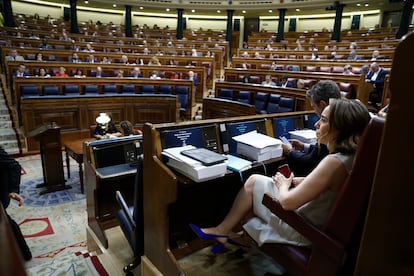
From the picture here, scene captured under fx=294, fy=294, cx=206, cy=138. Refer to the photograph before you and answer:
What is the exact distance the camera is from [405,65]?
762mm

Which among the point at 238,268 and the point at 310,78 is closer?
the point at 238,268

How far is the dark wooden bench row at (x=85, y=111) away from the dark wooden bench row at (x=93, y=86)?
81 millimetres

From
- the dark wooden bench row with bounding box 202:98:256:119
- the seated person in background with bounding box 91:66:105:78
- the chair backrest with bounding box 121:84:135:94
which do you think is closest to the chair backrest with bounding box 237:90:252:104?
the dark wooden bench row with bounding box 202:98:256:119

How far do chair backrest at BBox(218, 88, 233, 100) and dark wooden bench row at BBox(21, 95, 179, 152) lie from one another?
0.96m

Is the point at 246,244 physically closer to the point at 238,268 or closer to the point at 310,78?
the point at 238,268

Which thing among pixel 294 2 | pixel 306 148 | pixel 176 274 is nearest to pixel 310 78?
pixel 306 148

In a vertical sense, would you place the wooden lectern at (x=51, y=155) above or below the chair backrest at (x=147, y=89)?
below

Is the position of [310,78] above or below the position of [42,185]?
above

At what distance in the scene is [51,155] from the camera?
139 inches

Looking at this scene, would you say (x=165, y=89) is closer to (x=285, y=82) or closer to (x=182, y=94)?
(x=182, y=94)

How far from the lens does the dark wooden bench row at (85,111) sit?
15.6 feet

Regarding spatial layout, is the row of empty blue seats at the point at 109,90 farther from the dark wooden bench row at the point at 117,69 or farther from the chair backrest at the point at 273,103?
the chair backrest at the point at 273,103

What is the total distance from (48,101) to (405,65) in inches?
202

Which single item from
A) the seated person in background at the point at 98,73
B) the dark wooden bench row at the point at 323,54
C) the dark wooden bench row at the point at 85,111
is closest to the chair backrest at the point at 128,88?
the dark wooden bench row at the point at 85,111
